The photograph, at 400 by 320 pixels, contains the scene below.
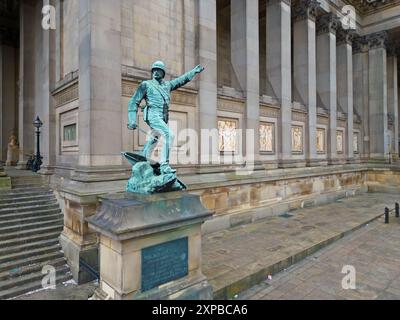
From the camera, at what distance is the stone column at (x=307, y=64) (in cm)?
1666

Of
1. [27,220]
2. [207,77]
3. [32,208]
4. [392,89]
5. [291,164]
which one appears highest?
[392,89]

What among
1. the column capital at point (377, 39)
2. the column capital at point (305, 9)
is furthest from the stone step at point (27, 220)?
the column capital at point (377, 39)

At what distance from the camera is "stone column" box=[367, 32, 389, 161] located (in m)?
21.8

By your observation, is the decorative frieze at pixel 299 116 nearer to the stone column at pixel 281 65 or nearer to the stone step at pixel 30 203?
the stone column at pixel 281 65

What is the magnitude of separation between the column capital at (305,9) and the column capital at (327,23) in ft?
5.68

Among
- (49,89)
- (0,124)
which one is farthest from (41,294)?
(0,124)

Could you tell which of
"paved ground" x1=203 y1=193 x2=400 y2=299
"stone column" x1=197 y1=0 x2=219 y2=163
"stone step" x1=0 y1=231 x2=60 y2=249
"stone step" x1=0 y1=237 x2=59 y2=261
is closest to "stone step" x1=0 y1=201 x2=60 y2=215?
"stone step" x1=0 y1=231 x2=60 y2=249

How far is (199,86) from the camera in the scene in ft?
35.2

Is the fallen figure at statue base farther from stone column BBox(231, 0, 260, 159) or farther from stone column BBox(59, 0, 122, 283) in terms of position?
stone column BBox(231, 0, 260, 159)

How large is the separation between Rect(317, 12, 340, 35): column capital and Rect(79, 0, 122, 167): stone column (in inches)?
620

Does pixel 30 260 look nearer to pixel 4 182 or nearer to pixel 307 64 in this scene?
pixel 4 182

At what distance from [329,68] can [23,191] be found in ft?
63.5

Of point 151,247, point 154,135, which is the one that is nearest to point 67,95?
point 154,135
